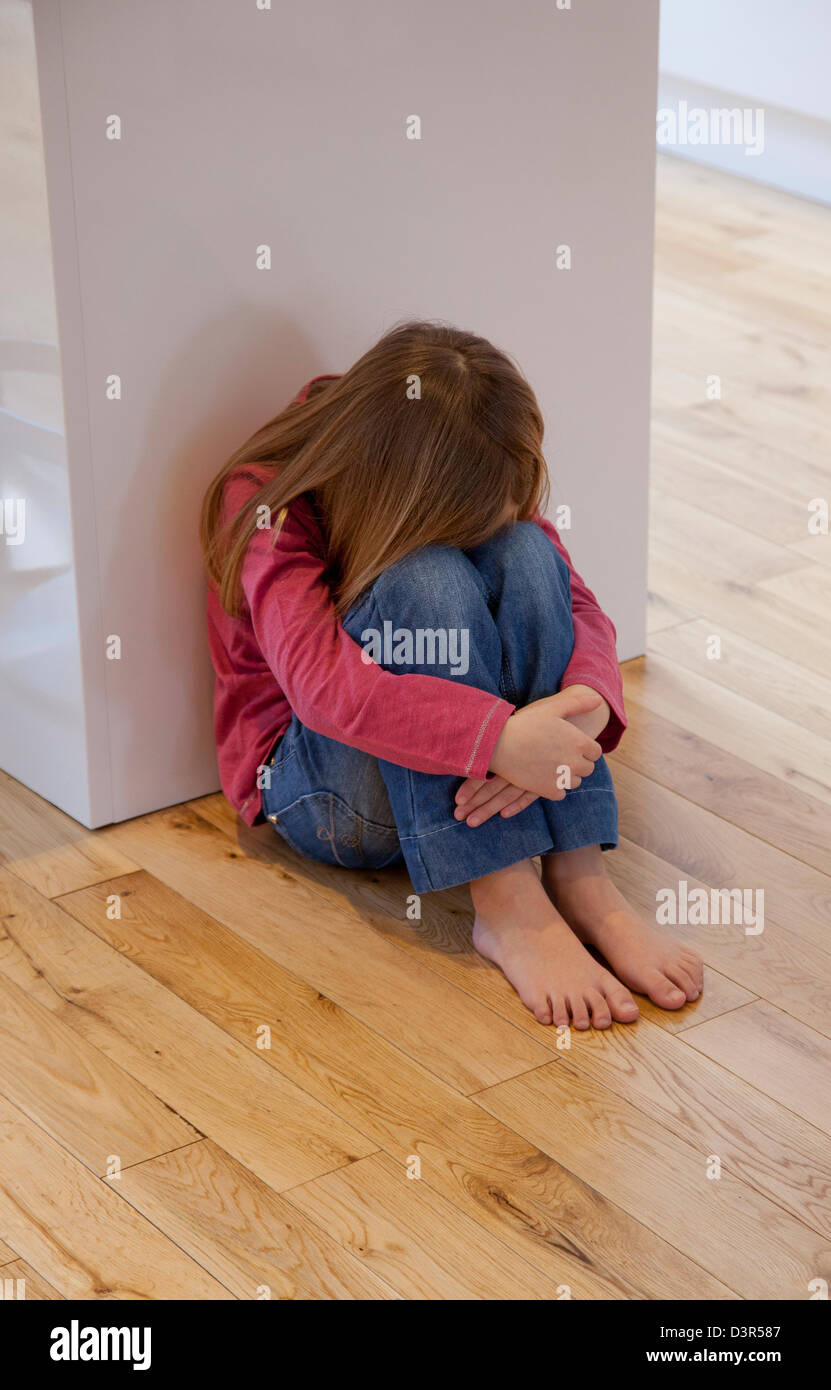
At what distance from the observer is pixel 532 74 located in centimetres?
153

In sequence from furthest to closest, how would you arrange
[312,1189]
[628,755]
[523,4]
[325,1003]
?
1. [628,755]
2. [523,4]
3. [325,1003]
4. [312,1189]

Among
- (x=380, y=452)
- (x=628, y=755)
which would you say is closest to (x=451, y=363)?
(x=380, y=452)

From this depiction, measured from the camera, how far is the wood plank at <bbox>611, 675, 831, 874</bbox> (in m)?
1.56

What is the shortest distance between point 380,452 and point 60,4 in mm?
409

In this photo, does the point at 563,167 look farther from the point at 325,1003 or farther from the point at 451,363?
the point at 325,1003

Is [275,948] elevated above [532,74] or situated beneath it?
situated beneath

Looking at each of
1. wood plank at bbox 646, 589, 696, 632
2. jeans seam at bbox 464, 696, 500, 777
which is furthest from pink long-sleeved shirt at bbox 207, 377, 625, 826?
wood plank at bbox 646, 589, 696, 632

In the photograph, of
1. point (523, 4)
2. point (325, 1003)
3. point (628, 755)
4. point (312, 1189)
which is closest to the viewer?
point (312, 1189)

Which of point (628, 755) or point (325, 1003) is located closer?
point (325, 1003)

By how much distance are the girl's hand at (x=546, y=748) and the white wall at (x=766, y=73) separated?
Result: 6.98ft

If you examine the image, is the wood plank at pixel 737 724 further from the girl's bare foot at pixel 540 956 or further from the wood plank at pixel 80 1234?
the wood plank at pixel 80 1234

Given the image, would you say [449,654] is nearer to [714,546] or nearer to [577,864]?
[577,864]

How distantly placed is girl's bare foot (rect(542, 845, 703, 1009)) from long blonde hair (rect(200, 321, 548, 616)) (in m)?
0.28

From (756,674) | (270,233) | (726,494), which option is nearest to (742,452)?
(726,494)
